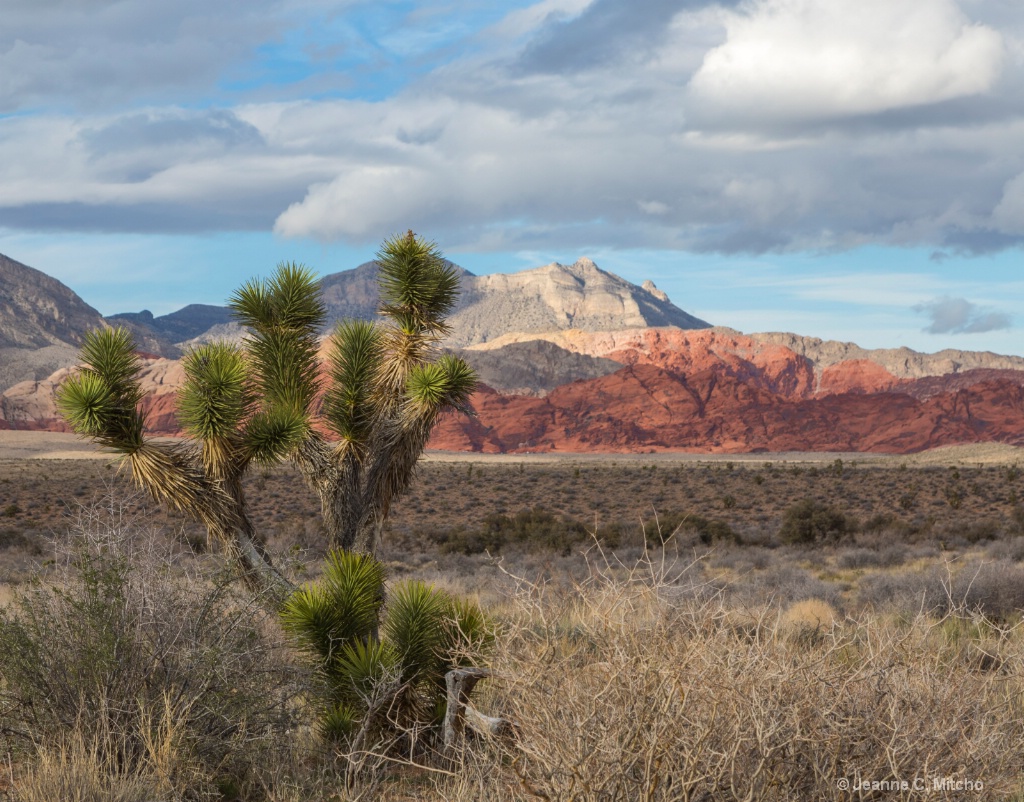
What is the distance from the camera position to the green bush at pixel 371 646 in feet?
21.3

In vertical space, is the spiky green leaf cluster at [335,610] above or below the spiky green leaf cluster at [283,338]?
below

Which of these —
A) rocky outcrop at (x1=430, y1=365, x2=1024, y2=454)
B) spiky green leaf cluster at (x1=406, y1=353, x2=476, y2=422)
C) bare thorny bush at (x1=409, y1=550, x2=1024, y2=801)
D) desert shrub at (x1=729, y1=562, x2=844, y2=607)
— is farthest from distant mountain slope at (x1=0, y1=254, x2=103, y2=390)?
bare thorny bush at (x1=409, y1=550, x2=1024, y2=801)

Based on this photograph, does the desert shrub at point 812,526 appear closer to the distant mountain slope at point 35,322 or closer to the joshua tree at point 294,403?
the joshua tree at point 294,403

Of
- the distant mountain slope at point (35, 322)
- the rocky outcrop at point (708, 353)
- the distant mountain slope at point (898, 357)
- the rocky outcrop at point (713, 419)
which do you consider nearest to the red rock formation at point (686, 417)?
the rocky outcrop at point (713, 419)

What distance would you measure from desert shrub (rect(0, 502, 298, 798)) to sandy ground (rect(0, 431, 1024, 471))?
57021mm

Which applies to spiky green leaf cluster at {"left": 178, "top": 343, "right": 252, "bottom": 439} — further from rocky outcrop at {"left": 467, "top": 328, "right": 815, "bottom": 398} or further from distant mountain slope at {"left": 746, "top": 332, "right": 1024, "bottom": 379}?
distant mountain slope at {"left": 746, "top": 332, "right": 1024, "bottom": 379}

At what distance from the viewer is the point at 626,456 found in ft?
297

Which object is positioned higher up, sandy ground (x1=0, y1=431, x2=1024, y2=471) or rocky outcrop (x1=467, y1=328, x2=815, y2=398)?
rocky outcrop (x1=467, y1=328, x2=815, y2=398)

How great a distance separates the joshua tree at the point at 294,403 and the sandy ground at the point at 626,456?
53.7 metres

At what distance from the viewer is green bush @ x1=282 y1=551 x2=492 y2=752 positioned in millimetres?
6500

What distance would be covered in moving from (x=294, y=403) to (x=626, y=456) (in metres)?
82.3

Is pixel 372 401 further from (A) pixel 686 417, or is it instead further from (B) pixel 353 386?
(A) pixel 686 417

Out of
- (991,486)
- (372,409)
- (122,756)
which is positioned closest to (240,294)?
(372,409)

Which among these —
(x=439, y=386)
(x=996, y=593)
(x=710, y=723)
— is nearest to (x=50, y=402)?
(x=439, y=386)
